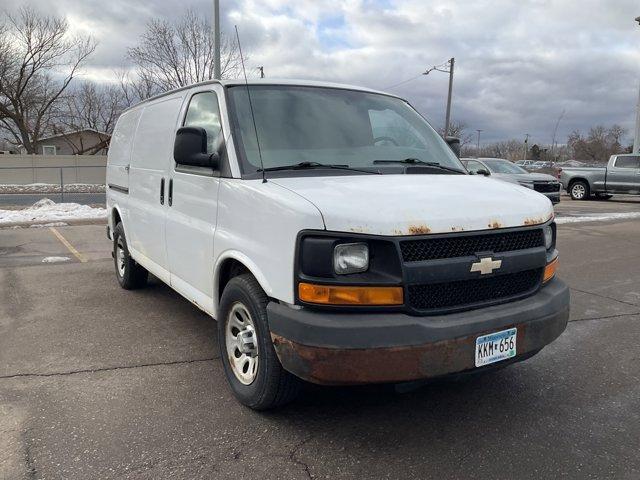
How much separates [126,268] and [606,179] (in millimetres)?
20079

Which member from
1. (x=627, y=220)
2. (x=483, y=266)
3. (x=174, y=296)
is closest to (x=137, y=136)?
(x=174, y=296)

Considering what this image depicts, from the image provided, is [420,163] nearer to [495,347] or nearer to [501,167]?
[495,347]

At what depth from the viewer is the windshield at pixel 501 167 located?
1622 cm

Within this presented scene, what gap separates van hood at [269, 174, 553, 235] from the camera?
2738 mm

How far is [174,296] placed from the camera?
20.1ft

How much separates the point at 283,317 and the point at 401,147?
6.16 ft

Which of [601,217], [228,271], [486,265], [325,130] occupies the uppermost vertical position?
[325,130]

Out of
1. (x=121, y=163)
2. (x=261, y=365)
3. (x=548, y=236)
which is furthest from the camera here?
(x=121, y=163)

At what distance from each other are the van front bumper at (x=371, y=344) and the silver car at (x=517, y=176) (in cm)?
1273

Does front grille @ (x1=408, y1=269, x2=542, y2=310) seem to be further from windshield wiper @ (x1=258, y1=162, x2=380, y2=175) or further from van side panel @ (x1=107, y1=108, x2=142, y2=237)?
van side panel @ (x1=107, y1=108, x2=142, y2=237)

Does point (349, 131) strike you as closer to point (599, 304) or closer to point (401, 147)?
point (401, 147)

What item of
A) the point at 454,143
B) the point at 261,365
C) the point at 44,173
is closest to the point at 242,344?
the point at 261,365

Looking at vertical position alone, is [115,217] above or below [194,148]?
below

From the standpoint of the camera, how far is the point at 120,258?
654cm
